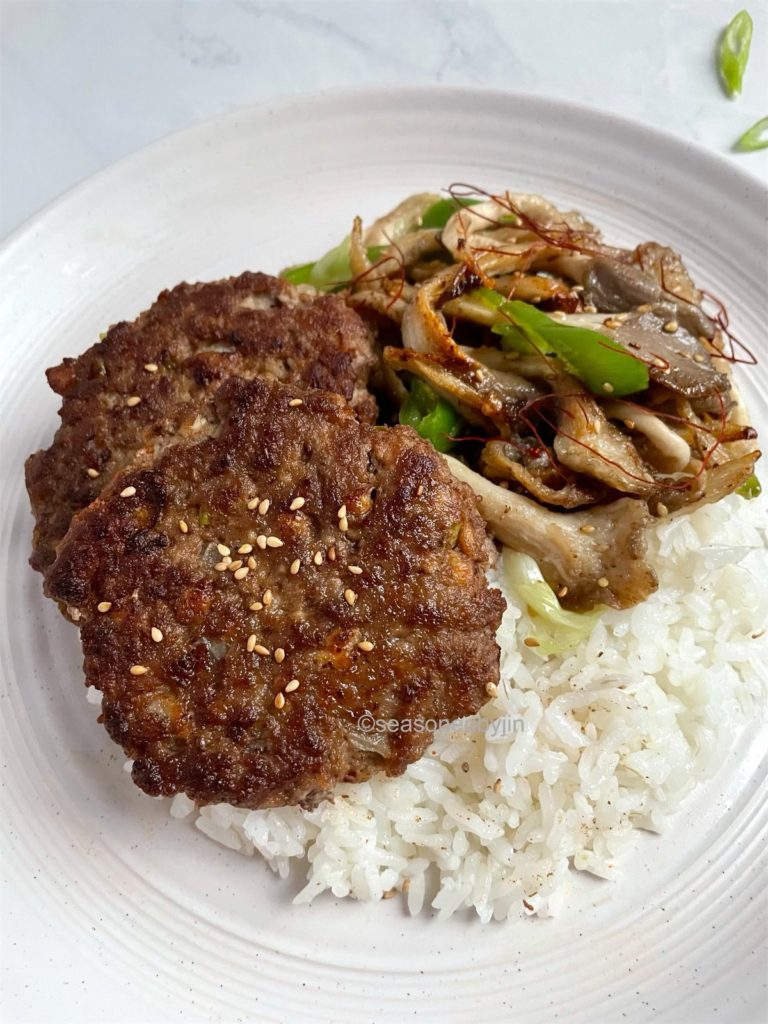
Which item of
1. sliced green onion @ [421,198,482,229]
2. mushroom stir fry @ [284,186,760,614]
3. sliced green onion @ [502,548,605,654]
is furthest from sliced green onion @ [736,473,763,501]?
sliced green onion @ [421,198,482,229]

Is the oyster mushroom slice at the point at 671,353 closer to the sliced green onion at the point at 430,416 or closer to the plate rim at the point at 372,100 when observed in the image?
the sliced green onion at the point at 430,416

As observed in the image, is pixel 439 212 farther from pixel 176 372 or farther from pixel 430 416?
pixel 176 372

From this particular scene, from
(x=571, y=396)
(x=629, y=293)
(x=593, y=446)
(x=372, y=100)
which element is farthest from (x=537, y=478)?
(x=372, y=100)

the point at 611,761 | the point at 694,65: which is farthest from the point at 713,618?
the point at 694,65

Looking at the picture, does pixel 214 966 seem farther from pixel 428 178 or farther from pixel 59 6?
pixel 59 6

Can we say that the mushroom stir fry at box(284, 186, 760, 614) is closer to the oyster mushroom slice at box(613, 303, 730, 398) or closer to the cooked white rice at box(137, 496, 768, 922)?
the oyster mushroom slice at box(613, 303, 730, 398)

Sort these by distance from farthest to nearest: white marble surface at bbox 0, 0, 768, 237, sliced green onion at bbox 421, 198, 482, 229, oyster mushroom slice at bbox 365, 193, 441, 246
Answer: white marble surface at bbox 0, 0, 768, 237 → sliced green onion at bbox 421, 198, 482, 229 → oyster mushroom slice at bbox 365, 193, 441, 246
